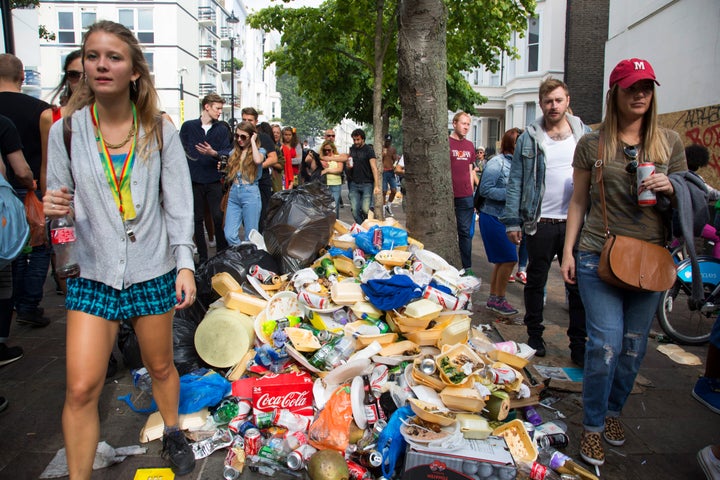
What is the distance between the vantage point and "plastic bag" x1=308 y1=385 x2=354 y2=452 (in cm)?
277

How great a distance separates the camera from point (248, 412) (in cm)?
317

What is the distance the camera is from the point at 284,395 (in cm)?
311

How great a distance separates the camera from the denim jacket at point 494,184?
5398 millimetres

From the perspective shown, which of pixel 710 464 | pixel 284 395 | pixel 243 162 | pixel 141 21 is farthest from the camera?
pixel 141 21

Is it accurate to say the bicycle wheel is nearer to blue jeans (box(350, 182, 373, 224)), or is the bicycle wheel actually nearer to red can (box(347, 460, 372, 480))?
→ red can (box(347, 460, 372, 480))

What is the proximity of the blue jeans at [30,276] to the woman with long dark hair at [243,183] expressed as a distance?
2.07m

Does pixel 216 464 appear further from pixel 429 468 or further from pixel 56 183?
pixel 56 183

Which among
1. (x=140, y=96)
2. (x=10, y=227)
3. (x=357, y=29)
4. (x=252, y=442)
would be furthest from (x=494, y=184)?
(x=357, y=29)

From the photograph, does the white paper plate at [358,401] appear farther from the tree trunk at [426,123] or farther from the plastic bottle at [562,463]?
the tree trunk at [426,123]

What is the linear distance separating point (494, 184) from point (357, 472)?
3.69 meters

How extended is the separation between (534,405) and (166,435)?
2.23 meters

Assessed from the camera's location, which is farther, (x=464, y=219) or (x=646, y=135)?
(x=464, y=219)

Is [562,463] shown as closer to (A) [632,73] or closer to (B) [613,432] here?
(B) [613,432]

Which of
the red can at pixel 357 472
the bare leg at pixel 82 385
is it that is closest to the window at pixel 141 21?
the bare leg at pixel 82 385
